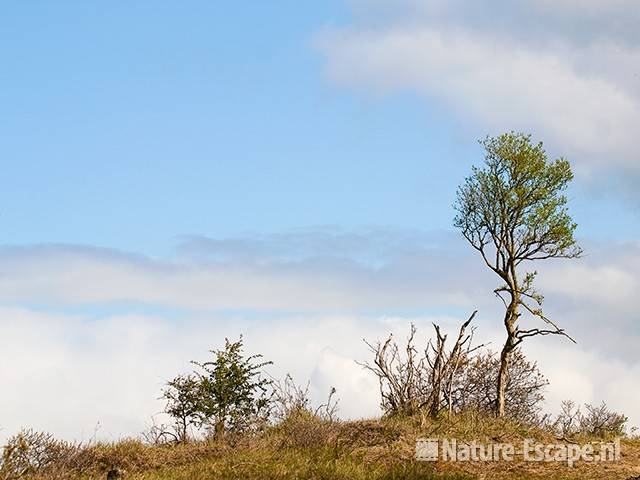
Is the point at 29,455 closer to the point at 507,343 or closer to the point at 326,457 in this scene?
the point at 326,457

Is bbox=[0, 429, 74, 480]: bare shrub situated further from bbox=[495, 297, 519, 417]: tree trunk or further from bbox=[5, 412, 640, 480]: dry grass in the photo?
bbox=[495, 297, 519, 417]: tree trunk

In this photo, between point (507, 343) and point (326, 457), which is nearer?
point (326, 457)

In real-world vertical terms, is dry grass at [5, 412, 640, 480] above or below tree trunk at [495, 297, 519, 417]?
below

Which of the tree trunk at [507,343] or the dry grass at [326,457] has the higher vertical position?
the tree trunk at [507,343]

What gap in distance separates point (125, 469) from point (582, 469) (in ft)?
37.5

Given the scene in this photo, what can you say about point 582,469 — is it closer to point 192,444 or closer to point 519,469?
point 519,469

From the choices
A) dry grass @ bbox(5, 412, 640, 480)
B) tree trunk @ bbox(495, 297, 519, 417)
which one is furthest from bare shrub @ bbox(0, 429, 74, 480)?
tree trunk @ bbox(495, 297, 519, 417)

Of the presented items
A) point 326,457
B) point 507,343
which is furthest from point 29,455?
point 507,343

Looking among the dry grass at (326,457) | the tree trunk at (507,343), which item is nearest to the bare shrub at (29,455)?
the dry grass at (326,457)

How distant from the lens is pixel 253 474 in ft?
66.1

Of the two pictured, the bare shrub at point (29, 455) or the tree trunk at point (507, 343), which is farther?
the tree trunk at point (507, 343)

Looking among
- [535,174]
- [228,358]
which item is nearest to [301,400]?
[228,358]

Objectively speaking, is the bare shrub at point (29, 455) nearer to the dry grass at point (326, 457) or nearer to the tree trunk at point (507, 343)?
the dry grass at point (326, 457)

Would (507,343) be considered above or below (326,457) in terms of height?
above
